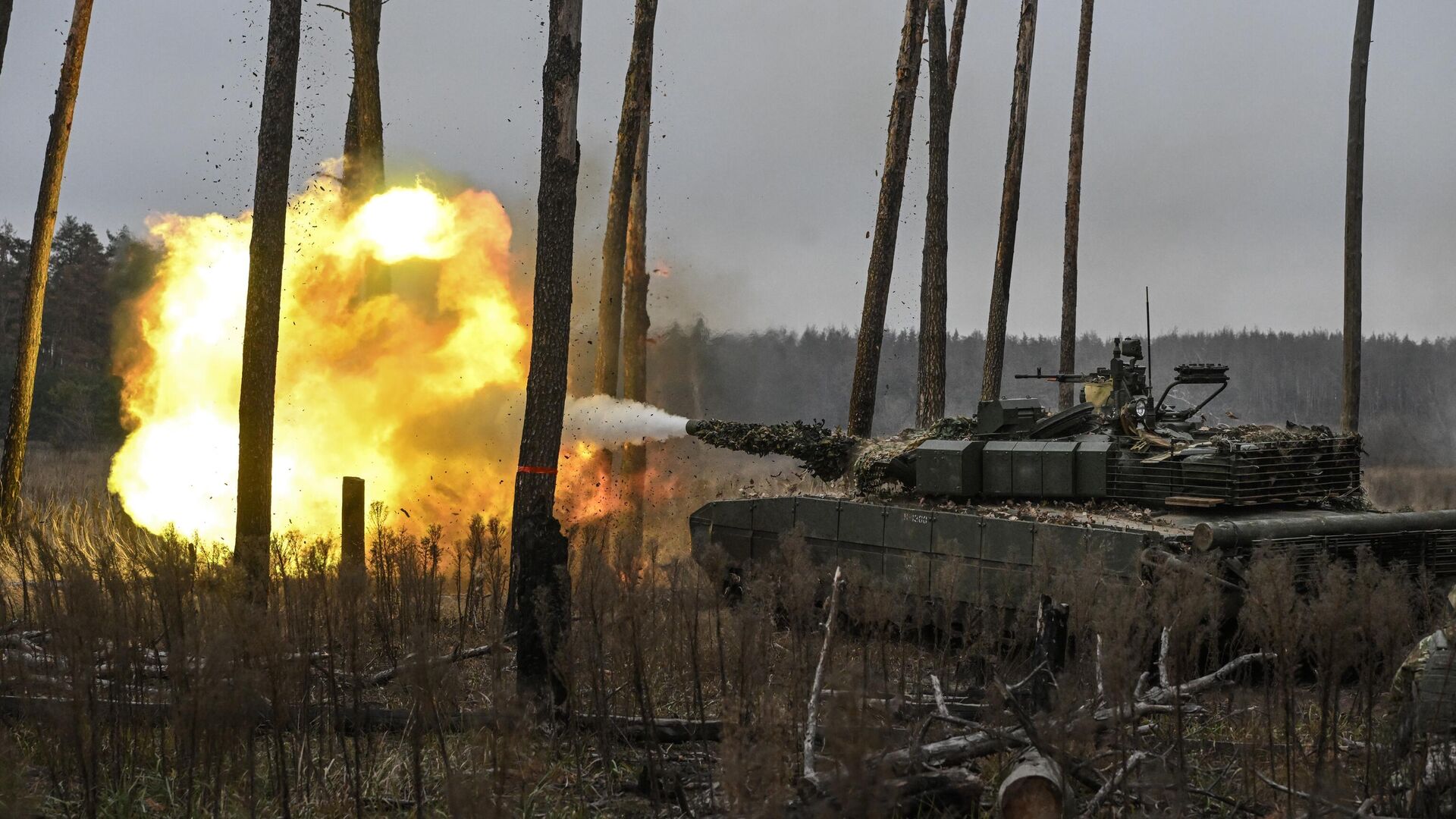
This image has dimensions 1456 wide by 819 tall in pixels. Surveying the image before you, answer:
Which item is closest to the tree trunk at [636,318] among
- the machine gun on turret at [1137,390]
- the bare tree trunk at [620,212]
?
the bare tree trunk at [620,212]

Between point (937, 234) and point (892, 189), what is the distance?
1.72 m

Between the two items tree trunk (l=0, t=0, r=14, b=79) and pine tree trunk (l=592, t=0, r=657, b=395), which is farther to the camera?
pine tree trunk (l=592, t=0, r=657, b=395)

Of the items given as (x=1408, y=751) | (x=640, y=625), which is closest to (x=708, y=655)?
(x=640, y=625)

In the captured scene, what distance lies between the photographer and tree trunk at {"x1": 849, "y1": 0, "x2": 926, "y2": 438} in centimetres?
1659

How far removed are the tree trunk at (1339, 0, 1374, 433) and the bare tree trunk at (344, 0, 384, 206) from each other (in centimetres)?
1316

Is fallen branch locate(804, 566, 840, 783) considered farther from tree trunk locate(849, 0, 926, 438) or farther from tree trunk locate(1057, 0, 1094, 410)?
tree trunk locate(1057, 0, 1094, 410)

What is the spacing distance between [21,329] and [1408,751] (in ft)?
54.6

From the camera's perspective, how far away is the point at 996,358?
20.0 meters

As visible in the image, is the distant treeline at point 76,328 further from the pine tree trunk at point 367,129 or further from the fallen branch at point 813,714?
the fallen branch at point 813,714

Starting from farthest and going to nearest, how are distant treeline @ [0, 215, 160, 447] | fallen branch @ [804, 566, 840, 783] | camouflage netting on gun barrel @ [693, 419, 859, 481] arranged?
distant treeline @ [0, 215, 160, 447] < camouflage netting on gun barrel @ [693, 419, 859, 481] < fallen branch @ [804, 566, 840, 783]

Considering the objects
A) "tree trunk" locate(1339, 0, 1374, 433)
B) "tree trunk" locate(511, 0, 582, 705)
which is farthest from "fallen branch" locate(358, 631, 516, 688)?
"tree trunk" locate(1339, 0, 1374, 433)

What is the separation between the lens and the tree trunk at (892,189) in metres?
16.6

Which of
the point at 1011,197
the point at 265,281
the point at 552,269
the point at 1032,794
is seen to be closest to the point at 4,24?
the point at 265,281

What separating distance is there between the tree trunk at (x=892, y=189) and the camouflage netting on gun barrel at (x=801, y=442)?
2670 millimetres
